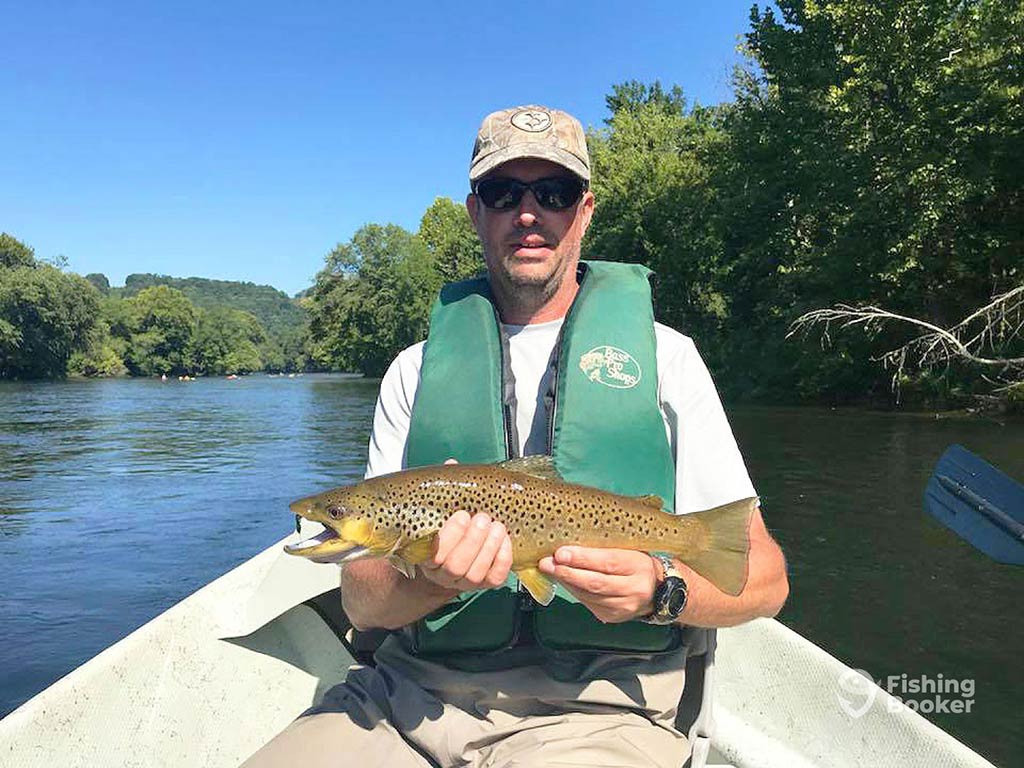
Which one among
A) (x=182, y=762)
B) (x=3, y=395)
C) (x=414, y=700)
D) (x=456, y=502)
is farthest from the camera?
(x=3, y=395)

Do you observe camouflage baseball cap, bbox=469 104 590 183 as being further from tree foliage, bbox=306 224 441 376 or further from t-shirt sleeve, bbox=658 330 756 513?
tree foliage, bbox=306 224 441 376

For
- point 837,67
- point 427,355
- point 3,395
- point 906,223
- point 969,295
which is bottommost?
point 3,395

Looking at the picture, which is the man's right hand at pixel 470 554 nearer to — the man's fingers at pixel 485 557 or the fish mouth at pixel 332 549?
the man's fingers at pixel 485 557

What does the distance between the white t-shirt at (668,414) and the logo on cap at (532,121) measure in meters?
0.70

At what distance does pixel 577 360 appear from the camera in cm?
284

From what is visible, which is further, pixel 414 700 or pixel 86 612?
pixel 86 612

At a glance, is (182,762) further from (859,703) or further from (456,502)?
(859,703)

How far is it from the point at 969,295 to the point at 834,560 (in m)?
18.6

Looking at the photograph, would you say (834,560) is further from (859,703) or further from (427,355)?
(427,355)

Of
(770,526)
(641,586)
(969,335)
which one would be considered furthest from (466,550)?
(969,335)

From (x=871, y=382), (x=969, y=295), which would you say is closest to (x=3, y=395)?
(x=871, y=382)

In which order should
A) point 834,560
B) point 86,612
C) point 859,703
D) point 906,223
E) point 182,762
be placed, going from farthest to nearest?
point 906,223, point 834,560, point 86,612, point 182,762, point 859,703

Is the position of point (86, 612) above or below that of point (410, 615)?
below

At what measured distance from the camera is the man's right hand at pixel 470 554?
2125mm
